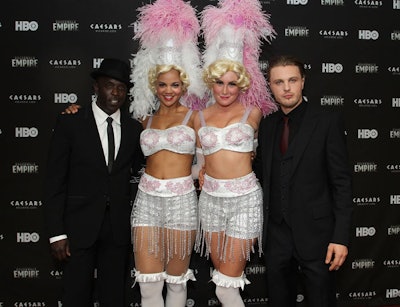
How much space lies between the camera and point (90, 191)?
104 inches

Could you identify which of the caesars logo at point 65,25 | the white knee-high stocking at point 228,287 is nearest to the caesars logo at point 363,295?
the white knee-high stocking at point 228,287

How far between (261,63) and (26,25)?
84.9 inches

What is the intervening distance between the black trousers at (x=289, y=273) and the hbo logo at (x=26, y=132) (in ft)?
7.45

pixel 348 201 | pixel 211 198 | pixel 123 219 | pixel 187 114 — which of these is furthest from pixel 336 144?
pixel 123 219

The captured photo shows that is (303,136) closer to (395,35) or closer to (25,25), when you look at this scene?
(395,35)

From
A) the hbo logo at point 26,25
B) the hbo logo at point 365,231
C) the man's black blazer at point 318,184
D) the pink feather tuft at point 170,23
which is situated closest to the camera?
the man's black blazer at point 318,184

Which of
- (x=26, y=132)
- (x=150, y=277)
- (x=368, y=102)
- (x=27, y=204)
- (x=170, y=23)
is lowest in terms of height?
(x=150, y=277)

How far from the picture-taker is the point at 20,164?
3537mm

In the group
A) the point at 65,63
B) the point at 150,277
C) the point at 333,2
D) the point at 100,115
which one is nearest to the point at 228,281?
the point at 150,277

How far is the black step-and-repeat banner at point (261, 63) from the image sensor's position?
348 cm

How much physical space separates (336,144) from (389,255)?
209cm

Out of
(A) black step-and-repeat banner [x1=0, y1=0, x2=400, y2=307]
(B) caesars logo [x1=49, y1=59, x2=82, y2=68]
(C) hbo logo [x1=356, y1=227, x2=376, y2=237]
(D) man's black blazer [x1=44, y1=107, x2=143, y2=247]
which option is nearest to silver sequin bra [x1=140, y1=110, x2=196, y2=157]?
(D) man's black blazer [x1=44, y1=107, x2=143, y2=247]

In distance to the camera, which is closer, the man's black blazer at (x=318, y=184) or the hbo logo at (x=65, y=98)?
the man's black blazer at (x=318, y=184)

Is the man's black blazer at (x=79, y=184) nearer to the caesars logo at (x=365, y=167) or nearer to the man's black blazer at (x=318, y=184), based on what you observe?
the man's black blazer at (x=318, y=184)
